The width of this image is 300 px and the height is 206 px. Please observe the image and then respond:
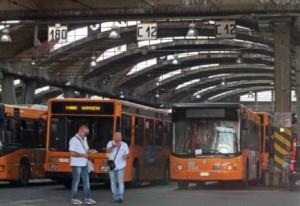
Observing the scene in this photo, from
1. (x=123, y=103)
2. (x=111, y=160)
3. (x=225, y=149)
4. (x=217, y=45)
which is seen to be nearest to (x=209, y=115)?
(x=225, y=149)

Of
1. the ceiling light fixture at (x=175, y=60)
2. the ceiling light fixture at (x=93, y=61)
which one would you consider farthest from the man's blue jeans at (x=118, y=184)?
the ceiling light fixture at (x=175, y=60)

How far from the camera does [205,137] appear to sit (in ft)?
78.3

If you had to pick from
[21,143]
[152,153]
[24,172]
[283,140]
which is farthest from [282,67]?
[24,172]

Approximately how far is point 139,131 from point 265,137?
921 cm

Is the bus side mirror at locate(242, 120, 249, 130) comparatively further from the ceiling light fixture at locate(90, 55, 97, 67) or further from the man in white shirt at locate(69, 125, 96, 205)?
the ceiling light fixture at locate(90, 55, 97, 67)

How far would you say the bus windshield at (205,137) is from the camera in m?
23.7

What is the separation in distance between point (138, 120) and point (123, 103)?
5.78 ft

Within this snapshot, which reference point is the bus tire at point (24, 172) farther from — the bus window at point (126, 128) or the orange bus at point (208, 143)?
the orange bus at point (208, 143)

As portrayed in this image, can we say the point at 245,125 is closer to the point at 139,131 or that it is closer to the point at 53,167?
→ the point at 139,131

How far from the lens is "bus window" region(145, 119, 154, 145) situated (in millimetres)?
26291

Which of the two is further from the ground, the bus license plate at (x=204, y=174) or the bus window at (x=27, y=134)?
the bus window at (x=27, y=134)

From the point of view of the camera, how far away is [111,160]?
692 inches

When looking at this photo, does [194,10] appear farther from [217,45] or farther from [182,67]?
[182,67]

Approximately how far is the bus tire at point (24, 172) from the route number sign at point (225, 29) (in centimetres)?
921
